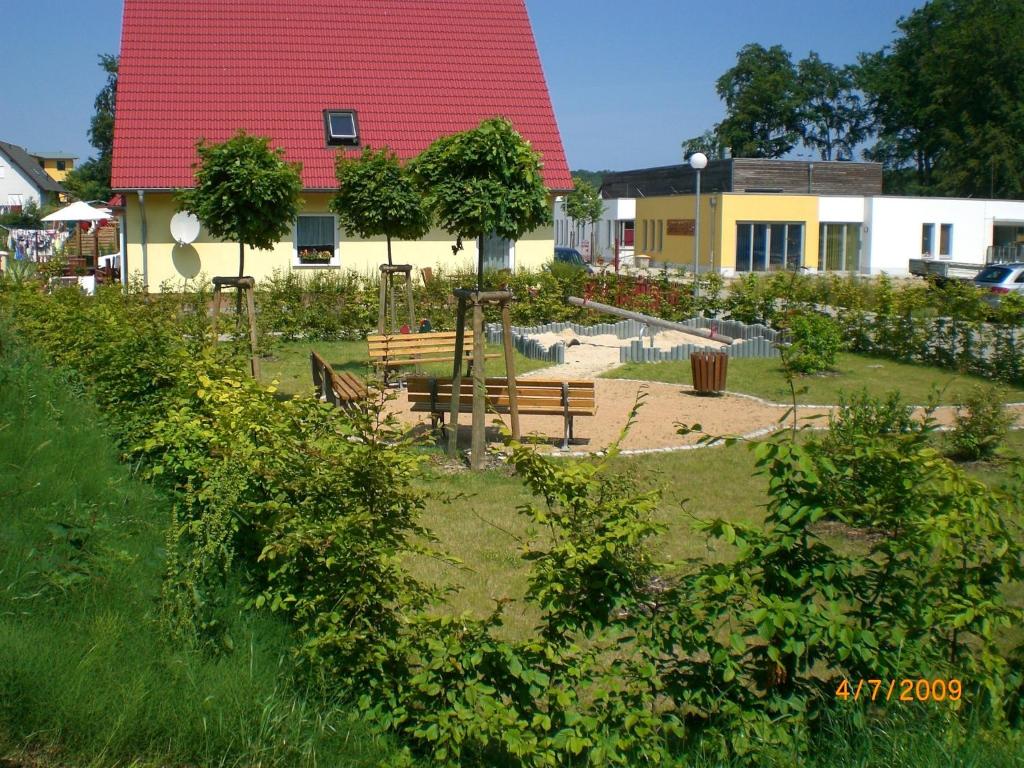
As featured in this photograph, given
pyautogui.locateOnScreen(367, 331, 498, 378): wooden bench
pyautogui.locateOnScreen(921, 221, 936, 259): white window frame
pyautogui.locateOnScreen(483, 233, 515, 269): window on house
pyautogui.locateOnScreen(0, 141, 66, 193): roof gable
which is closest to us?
pyautogui.locateOnScreen(367, 331, 498, 378): wooden bench

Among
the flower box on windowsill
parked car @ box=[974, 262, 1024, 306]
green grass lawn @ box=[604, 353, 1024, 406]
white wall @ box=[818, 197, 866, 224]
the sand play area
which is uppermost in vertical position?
white wall @ box=[818, 197, 866, 224]

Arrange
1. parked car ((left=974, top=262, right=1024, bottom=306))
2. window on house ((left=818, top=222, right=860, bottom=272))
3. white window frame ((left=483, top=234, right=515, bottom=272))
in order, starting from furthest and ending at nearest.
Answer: window on house ((left=818, top=222, right=860, bottom=272))
parked car ((left=974, top=262, right=1024, bottom=306))
white window frame ((left=483, top=234, right=515, bottom=272))

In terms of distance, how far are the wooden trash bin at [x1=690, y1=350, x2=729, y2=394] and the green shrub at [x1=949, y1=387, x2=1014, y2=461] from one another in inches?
172

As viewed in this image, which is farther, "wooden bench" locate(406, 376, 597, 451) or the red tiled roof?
→ the red tiled roof

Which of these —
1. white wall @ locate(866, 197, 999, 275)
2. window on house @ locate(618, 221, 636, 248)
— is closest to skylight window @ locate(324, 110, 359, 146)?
white wall @ locate(866, 197, 999, 275)

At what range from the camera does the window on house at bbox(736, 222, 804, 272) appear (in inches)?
1916

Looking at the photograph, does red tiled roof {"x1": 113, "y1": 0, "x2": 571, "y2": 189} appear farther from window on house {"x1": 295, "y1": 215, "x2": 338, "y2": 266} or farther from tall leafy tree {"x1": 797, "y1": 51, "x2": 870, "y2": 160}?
tall leafy tree {"x1": 797, "y1": 51, "x2": 870, "y2": 160}

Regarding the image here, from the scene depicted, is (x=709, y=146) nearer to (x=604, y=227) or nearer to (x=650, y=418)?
(x=604, y=227)

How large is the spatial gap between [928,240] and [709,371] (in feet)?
137

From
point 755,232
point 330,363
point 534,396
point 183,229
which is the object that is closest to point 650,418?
point 534,396

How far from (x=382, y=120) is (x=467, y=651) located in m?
26.6

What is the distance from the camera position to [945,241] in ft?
173

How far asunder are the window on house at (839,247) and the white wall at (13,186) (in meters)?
54.7
